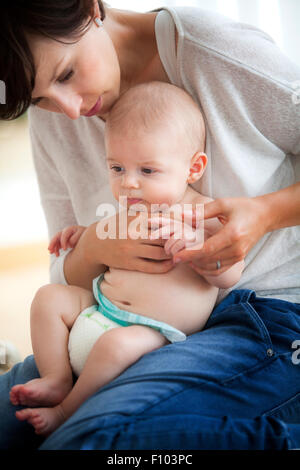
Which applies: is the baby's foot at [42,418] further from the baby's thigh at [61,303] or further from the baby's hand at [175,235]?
the baby's hand at [175,235]

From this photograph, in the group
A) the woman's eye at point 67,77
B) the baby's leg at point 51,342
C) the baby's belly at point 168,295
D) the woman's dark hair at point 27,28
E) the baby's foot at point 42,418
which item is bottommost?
the baby's foot at point 42,418

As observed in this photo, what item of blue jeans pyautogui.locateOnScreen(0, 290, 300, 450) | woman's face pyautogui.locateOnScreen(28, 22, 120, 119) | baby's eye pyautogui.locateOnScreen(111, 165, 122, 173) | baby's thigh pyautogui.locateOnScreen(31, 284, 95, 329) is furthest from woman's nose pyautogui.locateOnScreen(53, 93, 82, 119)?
blue jeans pyautogui.locateOnScreen(0, 290, 300, 450)

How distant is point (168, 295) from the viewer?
93 cm

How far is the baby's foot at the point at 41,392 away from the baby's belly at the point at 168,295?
200mm

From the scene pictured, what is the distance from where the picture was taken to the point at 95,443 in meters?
0.69

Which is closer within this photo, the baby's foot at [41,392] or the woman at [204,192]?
the woman at [204,192]

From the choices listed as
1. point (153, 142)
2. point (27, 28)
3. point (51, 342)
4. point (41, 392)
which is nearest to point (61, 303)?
point (51, 342)

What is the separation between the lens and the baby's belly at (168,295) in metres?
0.92

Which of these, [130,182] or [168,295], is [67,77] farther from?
[168,295]

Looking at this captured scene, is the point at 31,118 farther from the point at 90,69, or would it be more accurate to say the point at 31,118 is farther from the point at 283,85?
the point at 283,85

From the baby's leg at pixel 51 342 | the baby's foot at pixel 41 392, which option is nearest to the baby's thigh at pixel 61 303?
the baby's leg at pixel 51 342

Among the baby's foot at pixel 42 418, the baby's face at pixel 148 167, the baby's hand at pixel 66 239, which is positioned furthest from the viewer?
the baby's hand at pixel 66 239

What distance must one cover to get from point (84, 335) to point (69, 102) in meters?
0.48

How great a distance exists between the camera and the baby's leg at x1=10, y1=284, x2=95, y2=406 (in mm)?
873
